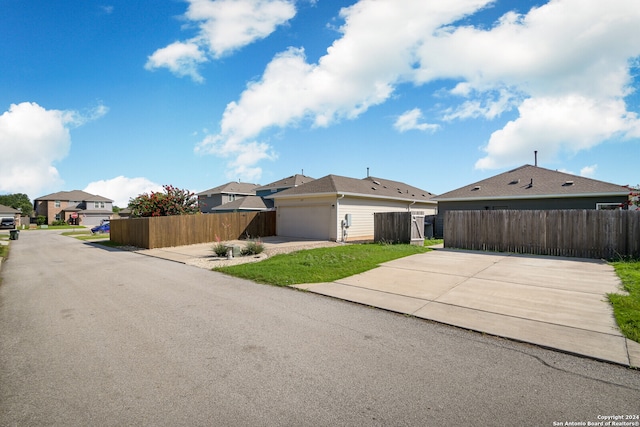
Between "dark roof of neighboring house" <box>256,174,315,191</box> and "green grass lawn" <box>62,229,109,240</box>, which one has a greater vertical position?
"dark roof of neighboring house" <box>256,174,315,191</box>

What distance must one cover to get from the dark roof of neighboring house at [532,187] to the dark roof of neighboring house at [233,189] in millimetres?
29452

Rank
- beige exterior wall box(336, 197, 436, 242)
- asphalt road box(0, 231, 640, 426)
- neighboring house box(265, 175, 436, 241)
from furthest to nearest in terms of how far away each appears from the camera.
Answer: beige exterior wall box(336, 197, 436, 242)
neighboring house box(265, 175, 436, 241)
asphalt road box(0, 231, 640, 426)

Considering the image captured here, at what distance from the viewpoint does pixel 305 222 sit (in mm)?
20625

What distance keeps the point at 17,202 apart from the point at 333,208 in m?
118

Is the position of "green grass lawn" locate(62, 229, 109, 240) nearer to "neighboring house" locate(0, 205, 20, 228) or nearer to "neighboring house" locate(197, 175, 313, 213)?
"neighboring house" locate(197, 175, 313, 213)

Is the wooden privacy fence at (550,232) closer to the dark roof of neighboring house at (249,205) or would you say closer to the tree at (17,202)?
the dark roof of neighboring house at (249,205)

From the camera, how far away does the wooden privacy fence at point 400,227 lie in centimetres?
1604

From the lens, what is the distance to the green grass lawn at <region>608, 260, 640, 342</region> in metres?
4.56

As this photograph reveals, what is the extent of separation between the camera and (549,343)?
4227mm

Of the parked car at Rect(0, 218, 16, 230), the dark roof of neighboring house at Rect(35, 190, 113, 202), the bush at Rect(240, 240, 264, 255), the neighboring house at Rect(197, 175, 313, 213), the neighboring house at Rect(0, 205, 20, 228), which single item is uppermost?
the dark roof of neighboring house at Rect(35, 190, 113, 202)

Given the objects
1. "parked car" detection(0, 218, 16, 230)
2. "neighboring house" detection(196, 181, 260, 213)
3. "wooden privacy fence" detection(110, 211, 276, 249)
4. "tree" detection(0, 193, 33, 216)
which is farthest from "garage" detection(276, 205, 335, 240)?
"tree" detection(0, 193, 33, 216)

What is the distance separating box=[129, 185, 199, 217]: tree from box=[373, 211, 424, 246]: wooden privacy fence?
12.9 metres

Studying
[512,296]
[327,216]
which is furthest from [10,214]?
[512,296]

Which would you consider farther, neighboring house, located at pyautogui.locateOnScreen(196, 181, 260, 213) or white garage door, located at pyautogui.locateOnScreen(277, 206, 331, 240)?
neighboring house, located at pyautogui.locateOnScreen(196, 181, 260, 213)
